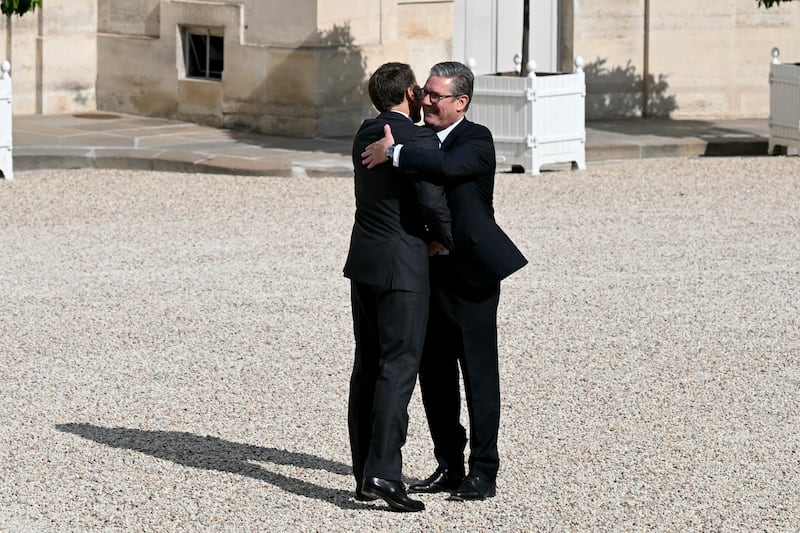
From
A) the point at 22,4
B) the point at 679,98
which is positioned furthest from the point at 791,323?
the point at 679,98

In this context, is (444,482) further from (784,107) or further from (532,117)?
(784,107)

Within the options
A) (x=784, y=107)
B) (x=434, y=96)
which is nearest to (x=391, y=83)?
(x=434, y=96)

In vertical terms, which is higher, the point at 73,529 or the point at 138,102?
the point at 138,102

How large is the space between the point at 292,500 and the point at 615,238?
17.1 feet

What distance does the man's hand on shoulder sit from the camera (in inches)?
195

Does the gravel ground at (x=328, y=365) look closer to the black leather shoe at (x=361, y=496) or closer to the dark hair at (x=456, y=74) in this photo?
the black leather shoe at (x=361, y=496)

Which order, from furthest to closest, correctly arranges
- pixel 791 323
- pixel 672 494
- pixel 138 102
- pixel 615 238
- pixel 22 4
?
pixel 138 102 < pixel 22 4 < pixel 615 238 < pixel 791 323 < pixel 672 494

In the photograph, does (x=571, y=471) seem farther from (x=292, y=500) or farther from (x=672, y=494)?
(x=292, y=500)

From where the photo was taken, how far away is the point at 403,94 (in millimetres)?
5027

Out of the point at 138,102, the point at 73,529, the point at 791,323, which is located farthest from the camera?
the point at 138,102

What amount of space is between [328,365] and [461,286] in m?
1.97

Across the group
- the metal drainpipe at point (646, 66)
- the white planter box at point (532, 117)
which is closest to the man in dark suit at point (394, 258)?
the white planter box at point (532, 117)

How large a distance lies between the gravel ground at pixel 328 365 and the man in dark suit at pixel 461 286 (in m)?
0.16

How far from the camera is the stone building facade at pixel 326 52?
14.9 m
